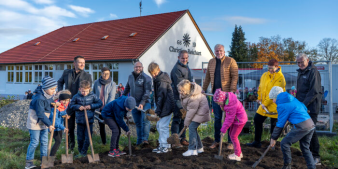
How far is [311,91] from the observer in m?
4.92

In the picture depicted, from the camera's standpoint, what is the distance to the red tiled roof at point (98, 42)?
21531 millimetres

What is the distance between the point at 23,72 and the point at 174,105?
24161 mm

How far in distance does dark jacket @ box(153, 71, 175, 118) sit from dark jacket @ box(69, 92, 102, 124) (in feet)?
3.74

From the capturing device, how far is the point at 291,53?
40.5 m

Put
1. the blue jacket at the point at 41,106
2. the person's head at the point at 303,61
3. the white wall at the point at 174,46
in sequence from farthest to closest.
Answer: the white wall at the point at 174,46 → the person's head at the point at 303,61 → the blue jacket at the point at 41,106

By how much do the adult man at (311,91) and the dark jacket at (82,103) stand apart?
375 cm

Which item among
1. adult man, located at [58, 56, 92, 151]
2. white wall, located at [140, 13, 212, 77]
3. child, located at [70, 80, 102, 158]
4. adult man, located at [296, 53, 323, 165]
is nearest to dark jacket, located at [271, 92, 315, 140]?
adult man, located at [296, 53, 323, 165]

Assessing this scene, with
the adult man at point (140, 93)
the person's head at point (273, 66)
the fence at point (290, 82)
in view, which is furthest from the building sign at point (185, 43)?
the person's head at point (273, 66)

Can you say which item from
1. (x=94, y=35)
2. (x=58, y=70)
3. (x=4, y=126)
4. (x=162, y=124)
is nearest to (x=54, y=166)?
(x=162, y=124)

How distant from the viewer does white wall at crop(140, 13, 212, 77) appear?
21.4m

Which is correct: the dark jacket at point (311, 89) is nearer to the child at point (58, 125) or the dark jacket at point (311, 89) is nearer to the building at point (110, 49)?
the child at point (58, 125)

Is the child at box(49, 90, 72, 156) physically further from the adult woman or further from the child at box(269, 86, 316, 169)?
the adult woman

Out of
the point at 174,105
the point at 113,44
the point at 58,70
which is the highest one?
the point at 113,44

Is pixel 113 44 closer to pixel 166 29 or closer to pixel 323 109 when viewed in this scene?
pixel 166 29
